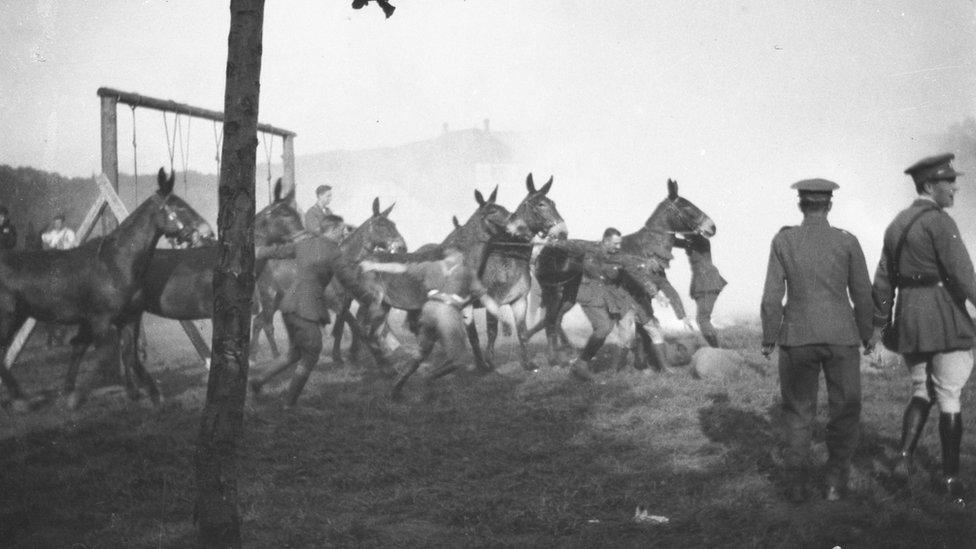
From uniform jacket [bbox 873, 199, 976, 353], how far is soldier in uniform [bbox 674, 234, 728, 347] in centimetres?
638

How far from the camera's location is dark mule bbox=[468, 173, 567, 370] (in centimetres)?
1191

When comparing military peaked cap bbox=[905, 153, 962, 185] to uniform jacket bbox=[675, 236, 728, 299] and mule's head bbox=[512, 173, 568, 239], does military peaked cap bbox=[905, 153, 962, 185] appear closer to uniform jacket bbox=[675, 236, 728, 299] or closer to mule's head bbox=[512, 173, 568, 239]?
mule's head bbox=[512, 173, 568, 239]

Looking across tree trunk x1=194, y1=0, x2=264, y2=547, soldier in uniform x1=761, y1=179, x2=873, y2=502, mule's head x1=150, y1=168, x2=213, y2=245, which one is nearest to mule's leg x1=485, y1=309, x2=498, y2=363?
mule's head x1=150, y1=168, x2=213, y2=245

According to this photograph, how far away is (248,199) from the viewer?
4.66m

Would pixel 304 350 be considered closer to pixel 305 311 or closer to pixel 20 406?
pixel 305 311

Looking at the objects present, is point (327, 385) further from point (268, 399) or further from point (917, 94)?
point (917, 94)

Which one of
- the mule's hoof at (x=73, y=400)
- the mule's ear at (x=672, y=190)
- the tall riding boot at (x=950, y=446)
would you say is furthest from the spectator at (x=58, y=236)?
the tall riding boot at (x=950, y=446)

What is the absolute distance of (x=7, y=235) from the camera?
1539cm

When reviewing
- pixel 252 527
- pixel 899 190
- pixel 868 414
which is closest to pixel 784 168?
pixel 899 190

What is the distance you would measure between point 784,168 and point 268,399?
1014 inches

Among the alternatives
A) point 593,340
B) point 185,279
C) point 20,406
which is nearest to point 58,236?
point 185,279

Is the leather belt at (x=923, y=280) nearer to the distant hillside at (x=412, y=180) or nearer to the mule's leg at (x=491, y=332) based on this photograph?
the mule's leg at (x=491, y=332)

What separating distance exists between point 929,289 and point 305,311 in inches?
238

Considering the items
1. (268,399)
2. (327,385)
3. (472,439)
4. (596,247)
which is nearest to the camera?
(472,439)
